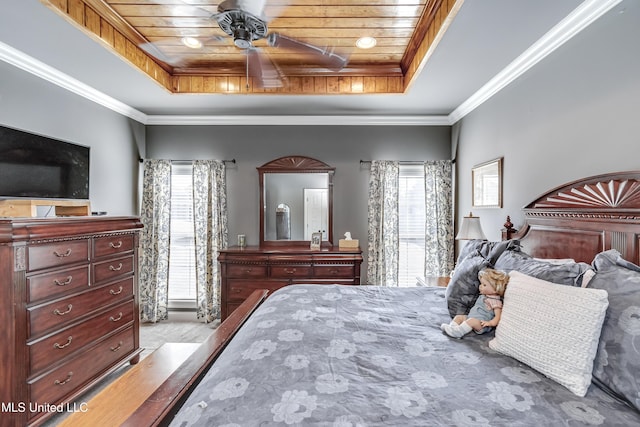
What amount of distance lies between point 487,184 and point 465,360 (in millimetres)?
2332

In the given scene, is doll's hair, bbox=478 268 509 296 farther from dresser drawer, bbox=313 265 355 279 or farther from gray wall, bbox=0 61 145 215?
gray wall, bbox=0 61 145 215

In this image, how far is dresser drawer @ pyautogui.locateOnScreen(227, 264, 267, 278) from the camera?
361cm

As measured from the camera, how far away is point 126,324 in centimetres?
272

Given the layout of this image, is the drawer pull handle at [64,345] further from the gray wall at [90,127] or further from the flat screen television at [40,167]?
the gray wall at [90,127]

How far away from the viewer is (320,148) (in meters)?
4.10

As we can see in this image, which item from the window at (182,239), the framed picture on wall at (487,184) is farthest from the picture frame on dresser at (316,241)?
the framed picture on wall at (487,184)

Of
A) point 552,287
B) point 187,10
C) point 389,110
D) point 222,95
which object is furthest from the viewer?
point 389,110

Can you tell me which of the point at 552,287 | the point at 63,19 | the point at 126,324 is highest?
the point at 63,19

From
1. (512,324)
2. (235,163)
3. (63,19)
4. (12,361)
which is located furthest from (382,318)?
(235,163)

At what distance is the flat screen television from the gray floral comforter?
2.40m

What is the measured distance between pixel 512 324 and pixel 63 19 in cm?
311

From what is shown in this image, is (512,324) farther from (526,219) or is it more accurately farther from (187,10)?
(187,10)

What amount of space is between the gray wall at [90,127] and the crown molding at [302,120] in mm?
521

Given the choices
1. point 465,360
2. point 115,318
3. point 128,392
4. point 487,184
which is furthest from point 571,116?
point 115,318
